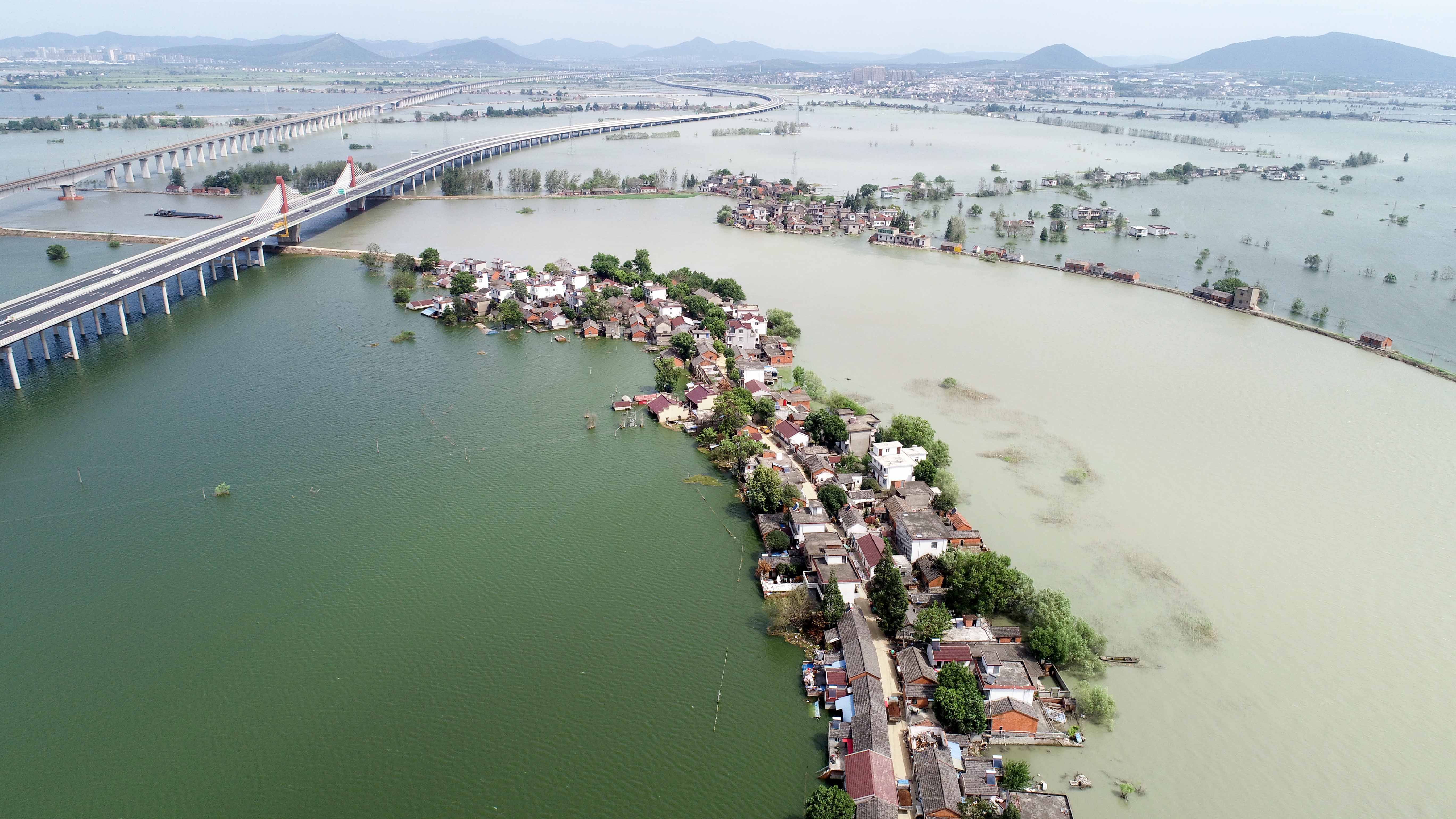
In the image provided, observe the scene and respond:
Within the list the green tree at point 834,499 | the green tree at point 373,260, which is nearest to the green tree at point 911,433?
the green tree at point 834,499

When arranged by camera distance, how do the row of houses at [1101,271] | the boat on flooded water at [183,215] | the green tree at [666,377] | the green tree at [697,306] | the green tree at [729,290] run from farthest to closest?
the boat on flooded water at [183,215] → the row of houses at [1101,271] → the green tree at [729,290] → the green tree at [697,306] → the green tree at [666,377]

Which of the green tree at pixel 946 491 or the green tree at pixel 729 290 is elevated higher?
the green tree at pixel 729 290

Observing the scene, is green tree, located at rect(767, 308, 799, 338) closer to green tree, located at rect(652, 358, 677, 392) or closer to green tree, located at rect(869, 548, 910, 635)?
green tree, located at rect(652, 358, 677, 392)

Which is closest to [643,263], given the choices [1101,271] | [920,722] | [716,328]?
[716,328]

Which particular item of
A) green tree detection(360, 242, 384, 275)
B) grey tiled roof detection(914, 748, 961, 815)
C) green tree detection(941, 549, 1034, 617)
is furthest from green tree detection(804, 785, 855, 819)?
green tree detection(360, 242, 384, 275)

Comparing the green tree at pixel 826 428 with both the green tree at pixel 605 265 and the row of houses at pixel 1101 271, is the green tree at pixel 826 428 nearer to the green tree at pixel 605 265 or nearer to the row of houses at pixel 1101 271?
the green tree at pixel 605 265

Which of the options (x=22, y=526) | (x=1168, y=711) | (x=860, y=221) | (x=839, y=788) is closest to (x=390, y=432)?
(x=22, y=526)

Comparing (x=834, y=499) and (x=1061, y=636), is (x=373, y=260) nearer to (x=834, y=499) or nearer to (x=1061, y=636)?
(x=834, y=499)
